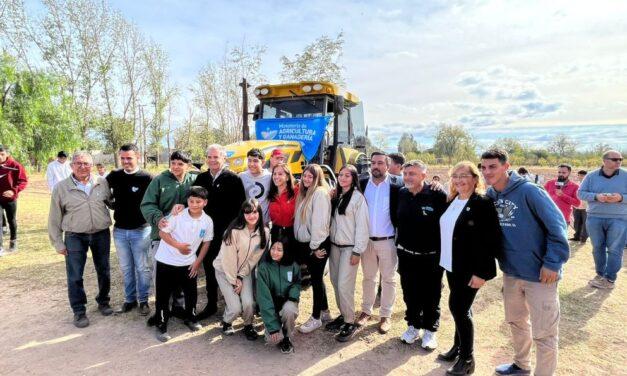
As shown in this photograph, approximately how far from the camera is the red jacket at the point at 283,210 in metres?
3.68

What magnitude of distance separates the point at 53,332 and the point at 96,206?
134 centimetres

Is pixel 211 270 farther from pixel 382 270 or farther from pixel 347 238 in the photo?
pixel 382 270

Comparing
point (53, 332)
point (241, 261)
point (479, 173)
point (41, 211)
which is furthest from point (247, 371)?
point (41, 211)

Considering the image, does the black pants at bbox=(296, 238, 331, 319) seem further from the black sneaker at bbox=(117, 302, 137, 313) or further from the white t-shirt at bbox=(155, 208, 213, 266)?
the black sneaker at bbox=(117, 302, 137, 313)

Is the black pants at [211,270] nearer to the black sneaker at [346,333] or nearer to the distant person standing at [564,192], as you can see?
the black sneaker at [346,333]

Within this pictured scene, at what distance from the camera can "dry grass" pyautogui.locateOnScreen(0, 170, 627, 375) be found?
3.09 m

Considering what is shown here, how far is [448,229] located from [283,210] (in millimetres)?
1632

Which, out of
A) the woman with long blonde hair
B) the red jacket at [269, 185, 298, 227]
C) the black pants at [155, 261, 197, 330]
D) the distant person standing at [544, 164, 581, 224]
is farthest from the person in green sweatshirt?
the distant person standing at [544, 164, 581, 224]

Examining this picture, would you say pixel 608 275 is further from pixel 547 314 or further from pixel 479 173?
pixel 479 173

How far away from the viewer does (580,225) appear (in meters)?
7.64

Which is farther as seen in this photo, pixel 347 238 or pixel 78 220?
pixel 78 220

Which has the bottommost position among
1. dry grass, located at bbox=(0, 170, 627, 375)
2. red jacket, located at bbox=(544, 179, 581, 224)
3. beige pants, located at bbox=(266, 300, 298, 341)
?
dry grass, located at bbox=(0, 170, 627, 375)

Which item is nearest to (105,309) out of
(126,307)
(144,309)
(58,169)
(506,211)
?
(126,307)

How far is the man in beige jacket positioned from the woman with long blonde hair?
11.7 ft
